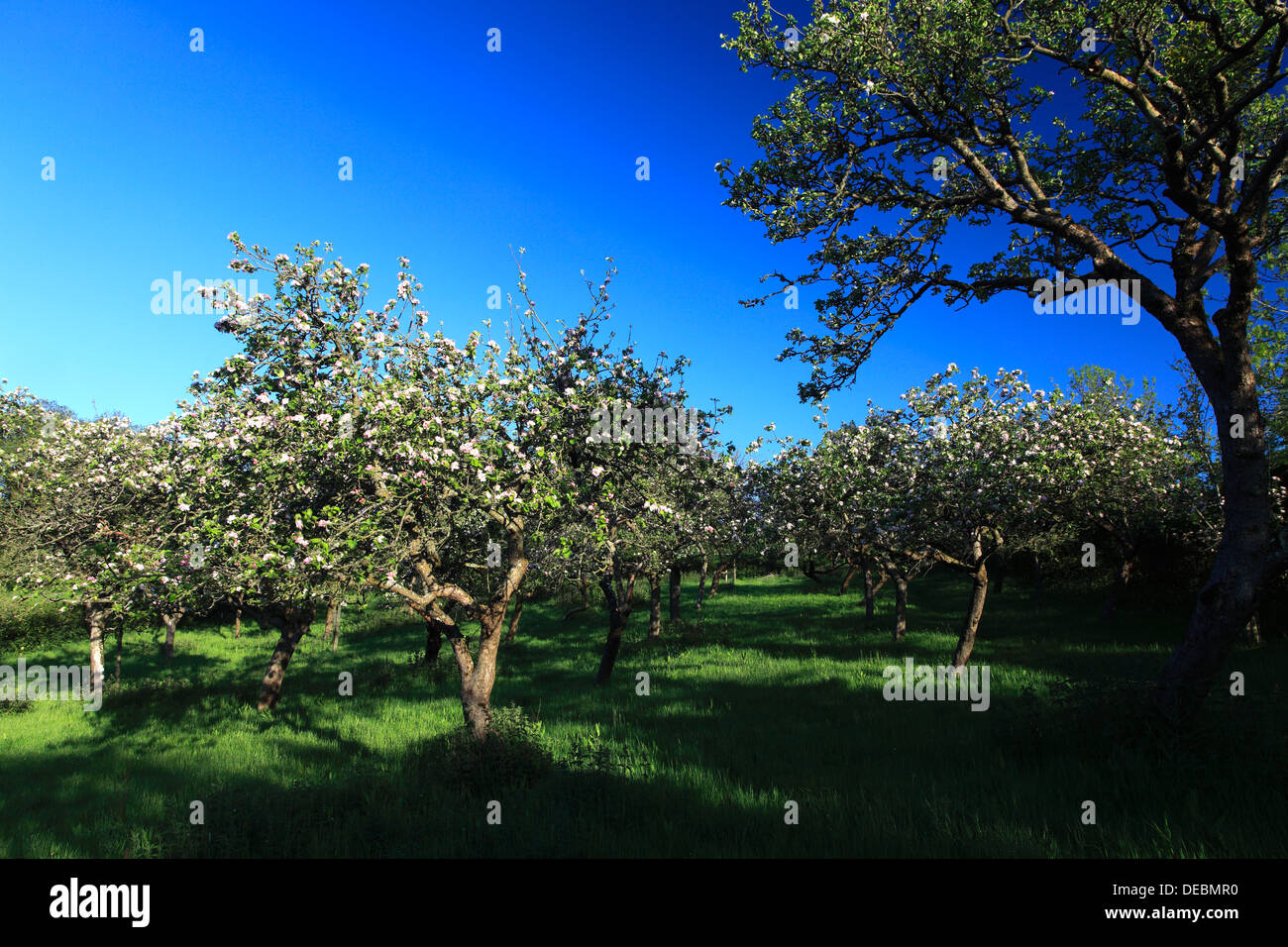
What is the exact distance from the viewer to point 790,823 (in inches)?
294

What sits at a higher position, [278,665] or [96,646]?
[96,646]

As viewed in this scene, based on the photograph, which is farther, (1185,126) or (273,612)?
(273,612)

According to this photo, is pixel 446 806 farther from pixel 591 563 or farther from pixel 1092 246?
pixel 1092 246

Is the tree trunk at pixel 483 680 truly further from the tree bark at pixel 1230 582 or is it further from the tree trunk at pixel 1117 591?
the tree trunk at pixel 1117 591

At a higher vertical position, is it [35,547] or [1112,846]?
[35,547]

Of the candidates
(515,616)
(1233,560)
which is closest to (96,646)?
(515,616)

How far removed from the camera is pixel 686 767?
34.1 feet

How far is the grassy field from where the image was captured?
7.13 m

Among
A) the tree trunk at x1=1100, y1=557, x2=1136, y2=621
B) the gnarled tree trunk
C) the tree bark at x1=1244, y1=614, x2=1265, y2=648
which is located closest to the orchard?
the gnarled tree trunk

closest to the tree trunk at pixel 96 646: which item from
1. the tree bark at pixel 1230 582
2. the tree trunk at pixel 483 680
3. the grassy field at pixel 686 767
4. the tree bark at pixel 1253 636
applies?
the grassy field at pixel 686 767

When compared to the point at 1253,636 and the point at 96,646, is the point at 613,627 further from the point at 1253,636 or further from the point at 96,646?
the point at 1253,636

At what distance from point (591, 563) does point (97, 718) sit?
1900cm
